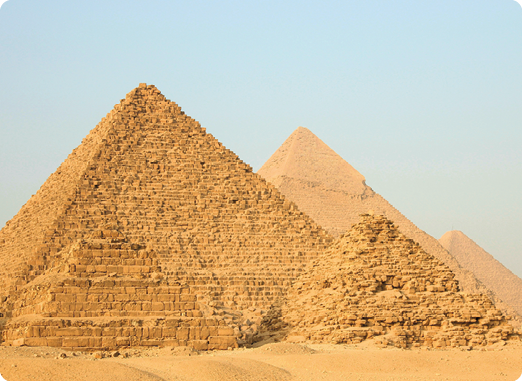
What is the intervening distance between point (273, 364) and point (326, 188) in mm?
72018

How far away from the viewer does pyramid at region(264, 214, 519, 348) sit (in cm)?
3128

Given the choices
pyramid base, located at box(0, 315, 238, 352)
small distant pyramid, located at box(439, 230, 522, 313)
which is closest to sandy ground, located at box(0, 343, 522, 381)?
pyramid base, located at box(0, 315, 238, 352)

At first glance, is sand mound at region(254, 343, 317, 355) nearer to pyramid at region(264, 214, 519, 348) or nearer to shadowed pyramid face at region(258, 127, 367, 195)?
pyramid at region(264, 214, 519, 348)

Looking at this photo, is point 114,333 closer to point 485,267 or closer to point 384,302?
point 384,302

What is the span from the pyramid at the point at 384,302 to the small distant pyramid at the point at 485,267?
62.0 metres

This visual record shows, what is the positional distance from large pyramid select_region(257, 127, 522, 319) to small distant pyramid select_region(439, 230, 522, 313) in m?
0.90

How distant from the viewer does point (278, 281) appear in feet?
161

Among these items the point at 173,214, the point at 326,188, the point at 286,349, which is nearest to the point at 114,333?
the point at 286,349

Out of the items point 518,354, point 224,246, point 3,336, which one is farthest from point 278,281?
point 3,336

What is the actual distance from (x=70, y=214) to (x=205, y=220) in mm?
5367

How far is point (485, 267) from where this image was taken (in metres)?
105

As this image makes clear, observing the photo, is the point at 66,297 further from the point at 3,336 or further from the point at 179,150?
the point at 179,150

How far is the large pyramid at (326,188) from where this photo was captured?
92688 millimetres

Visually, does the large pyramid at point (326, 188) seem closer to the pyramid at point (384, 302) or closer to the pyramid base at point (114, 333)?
the pyramid at point (384, 302)
